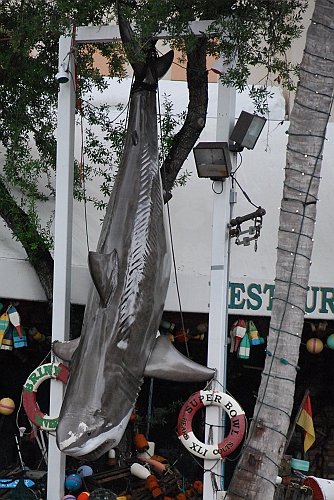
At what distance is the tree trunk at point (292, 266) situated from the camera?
6.69 metres

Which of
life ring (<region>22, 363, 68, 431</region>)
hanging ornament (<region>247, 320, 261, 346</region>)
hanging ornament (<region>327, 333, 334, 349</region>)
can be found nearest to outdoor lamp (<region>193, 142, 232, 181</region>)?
life ring (<region>22, 363, 68, 431</region>)

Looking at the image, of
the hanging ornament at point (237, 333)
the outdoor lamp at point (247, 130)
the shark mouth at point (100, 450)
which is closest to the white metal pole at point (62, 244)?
the shark mouth at point (100, 450)

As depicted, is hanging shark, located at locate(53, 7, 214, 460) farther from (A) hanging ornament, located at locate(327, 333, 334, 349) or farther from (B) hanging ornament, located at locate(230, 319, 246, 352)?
(A) hanging ornament, located at locate(327, 333, 334, 349)

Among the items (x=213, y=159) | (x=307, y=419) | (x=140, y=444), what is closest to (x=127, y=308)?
(x=213, y=159)

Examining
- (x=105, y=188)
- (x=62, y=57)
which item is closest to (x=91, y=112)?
(x=105, y=188)

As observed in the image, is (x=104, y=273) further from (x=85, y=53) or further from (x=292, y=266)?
(x=85, y=53)

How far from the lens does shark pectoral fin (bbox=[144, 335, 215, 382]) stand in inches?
270

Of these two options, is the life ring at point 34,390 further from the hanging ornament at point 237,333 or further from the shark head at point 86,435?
the hanging ornament at point 237,333

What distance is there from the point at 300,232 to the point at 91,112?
149 inches

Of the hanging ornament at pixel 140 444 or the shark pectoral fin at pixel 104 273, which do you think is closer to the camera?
the shark pectoral fin at pixel 104 273

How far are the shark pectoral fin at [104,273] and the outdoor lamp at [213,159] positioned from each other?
46.2 inches

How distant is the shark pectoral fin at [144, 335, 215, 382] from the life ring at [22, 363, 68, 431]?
1.23 m

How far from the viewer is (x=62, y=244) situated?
8.02 meters

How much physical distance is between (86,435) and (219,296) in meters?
1.89
